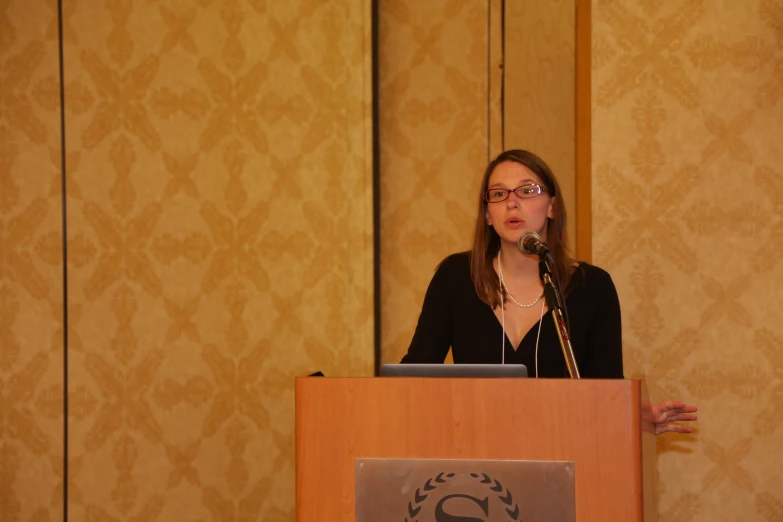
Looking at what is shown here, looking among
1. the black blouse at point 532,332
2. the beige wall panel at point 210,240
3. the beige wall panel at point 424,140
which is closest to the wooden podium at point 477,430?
the black blouse at point 532,332

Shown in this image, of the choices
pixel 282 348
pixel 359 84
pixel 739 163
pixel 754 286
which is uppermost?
pixel 359 84

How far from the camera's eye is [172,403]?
391 cm

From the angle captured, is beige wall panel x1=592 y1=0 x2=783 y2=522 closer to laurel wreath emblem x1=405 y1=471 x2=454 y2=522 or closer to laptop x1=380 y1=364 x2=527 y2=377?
laptop x1=380 y1=364 x2=527 y2=377

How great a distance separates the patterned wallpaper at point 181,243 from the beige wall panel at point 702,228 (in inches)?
48.8

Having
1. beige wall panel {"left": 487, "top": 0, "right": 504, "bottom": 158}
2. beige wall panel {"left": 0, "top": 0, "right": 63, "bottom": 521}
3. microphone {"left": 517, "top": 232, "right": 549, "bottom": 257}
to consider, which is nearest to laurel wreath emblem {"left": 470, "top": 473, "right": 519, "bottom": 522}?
microphone {"left": 517, "top": 232, "right": 549, "bottom": 257}

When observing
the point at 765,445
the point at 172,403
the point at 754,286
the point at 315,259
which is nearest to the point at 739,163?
the point at 754,286

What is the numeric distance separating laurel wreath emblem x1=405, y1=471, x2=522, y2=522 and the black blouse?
86 cm

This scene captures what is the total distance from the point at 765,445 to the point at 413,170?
1.88 m

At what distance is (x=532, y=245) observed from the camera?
84.0 inches

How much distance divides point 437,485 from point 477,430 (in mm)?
132

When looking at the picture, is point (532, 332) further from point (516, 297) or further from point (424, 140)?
point (424, 140)

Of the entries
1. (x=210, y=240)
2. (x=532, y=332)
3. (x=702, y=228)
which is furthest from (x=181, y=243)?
(x=702, y=228)

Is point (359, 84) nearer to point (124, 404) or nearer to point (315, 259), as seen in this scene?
point (315, 259)

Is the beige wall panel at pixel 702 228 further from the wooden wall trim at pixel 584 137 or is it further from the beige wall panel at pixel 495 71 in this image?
the beige wall panel at pixel 495 71
